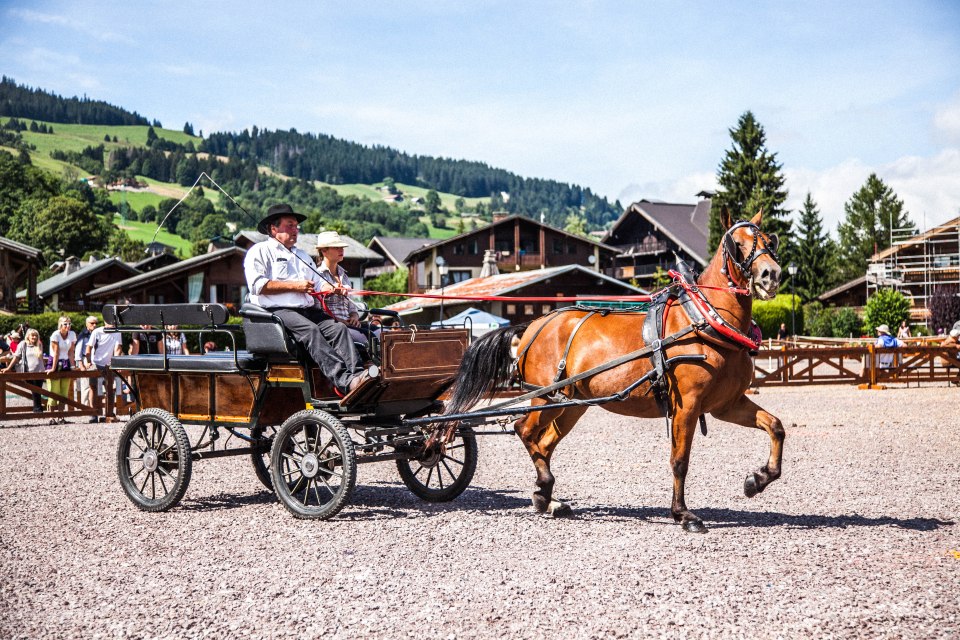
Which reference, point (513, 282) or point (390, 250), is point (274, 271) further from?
point (390, 250)

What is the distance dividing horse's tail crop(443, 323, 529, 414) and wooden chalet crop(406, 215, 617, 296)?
64.6 m

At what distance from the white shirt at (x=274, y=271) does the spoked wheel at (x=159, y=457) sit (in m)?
1.47

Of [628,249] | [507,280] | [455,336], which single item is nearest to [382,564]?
[455,336]

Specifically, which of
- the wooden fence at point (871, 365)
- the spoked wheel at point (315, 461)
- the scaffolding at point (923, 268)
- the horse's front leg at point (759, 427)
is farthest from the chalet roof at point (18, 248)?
the scaffolding at point (923, 268)

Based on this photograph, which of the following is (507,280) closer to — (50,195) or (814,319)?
(814,319)

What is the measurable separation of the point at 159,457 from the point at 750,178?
2455 inches

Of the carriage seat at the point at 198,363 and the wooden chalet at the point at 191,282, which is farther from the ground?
the wooden chalet at the point at 191,282

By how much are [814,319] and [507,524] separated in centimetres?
5311

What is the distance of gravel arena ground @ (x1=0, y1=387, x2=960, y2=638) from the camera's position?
16.6ft

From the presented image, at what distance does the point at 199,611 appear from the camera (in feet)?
17.6

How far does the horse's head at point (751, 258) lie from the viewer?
7336 mm

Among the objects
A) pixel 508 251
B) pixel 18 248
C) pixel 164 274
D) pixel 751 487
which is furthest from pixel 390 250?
pixel 751 487

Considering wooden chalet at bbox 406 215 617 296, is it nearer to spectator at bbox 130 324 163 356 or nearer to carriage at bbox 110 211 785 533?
spectator at bbox 130 324 163 356

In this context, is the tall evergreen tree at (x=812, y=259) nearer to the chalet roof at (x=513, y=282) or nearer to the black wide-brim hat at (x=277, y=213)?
the chalet roof at (x=513, y=282)
